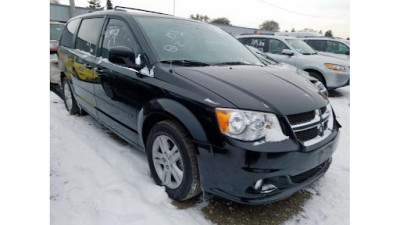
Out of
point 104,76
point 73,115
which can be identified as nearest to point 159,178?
point 104,76

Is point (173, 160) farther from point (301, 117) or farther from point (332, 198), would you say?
point (332, 198)

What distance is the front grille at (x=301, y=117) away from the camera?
2068 mm

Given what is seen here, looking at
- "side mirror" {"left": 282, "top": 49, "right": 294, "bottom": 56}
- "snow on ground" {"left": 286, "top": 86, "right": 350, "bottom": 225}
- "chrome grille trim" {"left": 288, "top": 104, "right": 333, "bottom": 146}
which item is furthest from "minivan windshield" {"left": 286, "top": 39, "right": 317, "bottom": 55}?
"chrome grille trim" {"left": 288, "top": 104, "right": 333, "bottom": 146}

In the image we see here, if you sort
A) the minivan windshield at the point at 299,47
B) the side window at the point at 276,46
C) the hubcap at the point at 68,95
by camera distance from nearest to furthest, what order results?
1. the hubcap at the point at 68,95
2. the minivan windshield at the point at 299,47
3. the side window at the point at 276,46

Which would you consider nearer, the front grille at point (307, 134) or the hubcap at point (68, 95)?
A: the front grille at point (307, 134)

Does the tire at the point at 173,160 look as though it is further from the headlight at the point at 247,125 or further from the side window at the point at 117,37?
the side window at the point at 117,37

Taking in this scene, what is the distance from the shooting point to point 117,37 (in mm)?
3111

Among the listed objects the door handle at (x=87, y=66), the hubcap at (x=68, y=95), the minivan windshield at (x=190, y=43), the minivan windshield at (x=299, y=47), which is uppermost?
the minivan windshield at (x=299, y=47)

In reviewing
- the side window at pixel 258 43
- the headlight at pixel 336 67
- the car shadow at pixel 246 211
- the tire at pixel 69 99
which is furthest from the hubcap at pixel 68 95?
the headlight at pixel 336 67

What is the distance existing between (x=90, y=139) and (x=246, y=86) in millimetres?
2356

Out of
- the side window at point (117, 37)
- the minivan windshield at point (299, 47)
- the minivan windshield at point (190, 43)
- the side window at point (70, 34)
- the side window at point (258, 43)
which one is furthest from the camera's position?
the side window at point (258, 43)

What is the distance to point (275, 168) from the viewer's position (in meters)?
1.96

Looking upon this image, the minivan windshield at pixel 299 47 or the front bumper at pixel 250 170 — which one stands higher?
the minivan windshield at pixel 299 47

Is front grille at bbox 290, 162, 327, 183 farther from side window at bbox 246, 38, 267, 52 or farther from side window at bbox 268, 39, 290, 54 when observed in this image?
side window at bbox 246, 38, 267, 52
